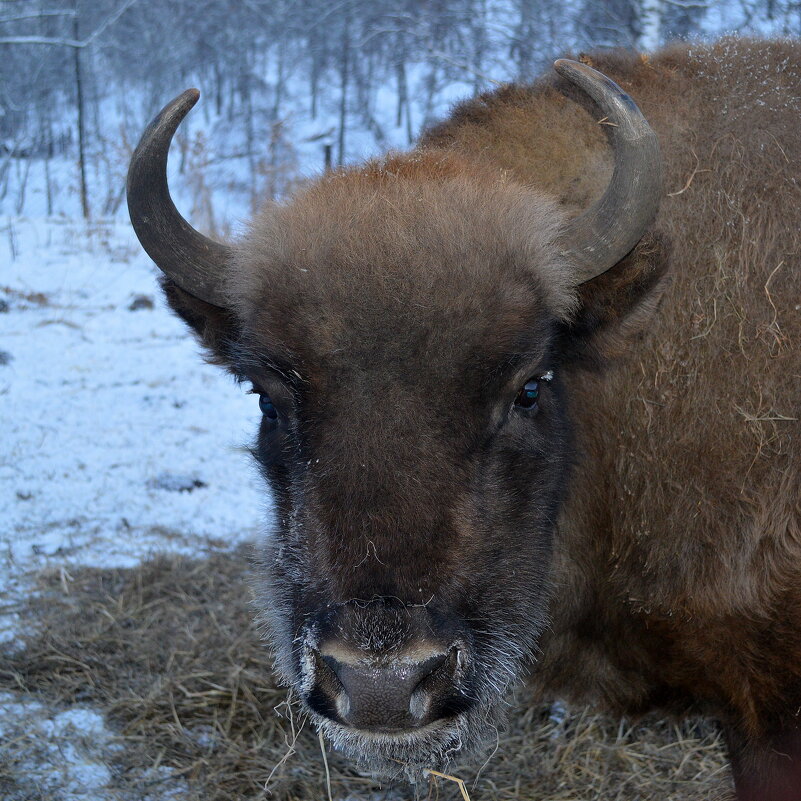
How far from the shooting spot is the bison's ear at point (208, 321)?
3.34 meters

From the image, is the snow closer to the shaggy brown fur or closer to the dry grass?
the dry grass

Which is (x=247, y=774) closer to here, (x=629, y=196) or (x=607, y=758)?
(x=607, y=758)

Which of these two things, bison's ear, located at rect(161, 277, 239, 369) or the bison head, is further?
bison's ear, located at rect(161, 277, 239, 369)

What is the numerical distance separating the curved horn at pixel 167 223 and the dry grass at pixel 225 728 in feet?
6.24

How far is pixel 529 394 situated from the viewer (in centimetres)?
295

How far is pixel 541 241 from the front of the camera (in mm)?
2994

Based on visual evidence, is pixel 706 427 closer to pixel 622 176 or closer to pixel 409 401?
pixel 622 176

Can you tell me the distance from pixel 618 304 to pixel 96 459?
17.5 feet

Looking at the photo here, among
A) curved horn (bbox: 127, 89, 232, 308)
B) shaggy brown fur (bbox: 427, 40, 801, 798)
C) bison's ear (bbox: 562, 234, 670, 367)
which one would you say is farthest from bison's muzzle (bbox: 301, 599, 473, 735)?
curved horn (bbox: 127, 89, 232, 308)

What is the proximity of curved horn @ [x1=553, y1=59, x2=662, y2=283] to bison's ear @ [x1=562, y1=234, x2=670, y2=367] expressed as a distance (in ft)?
0.31

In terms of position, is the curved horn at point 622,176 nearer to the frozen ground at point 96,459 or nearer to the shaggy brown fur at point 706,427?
the shaggy brown fur at point 706,427

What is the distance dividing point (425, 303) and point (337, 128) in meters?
33.5

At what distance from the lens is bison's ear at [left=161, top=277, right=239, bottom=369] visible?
3340 mm

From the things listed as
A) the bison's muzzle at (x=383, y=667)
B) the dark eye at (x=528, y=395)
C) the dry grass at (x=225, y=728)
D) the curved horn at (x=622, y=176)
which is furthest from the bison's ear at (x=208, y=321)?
the dry grass at (x=225, y=728)
